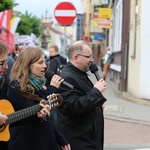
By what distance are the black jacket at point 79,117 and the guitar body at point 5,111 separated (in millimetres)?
700

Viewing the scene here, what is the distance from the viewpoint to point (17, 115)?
3258 mm

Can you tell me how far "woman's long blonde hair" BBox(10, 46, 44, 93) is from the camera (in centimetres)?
354

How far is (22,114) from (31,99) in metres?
0.25

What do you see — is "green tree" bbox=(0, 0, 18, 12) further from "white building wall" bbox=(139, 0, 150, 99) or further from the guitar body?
the guitar body

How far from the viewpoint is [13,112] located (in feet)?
10.8

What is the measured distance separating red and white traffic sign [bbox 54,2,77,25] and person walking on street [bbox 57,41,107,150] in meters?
6.04

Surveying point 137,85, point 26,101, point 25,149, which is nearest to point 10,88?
point 26,101

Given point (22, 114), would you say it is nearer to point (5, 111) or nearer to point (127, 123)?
point (5, 111)

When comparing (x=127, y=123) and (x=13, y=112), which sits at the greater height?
(x=13, y=112)

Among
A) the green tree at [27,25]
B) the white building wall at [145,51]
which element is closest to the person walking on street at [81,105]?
the white building wall at [145,51]

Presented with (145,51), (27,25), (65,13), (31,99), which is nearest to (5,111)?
(31,99)

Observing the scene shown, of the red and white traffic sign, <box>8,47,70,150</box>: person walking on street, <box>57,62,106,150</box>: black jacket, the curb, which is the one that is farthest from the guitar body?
the curb

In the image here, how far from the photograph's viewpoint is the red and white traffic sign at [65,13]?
33.1 ft

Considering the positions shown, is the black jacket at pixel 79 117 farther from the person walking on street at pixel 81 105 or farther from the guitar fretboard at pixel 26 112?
the guitar fretboard at pixel 26 112
